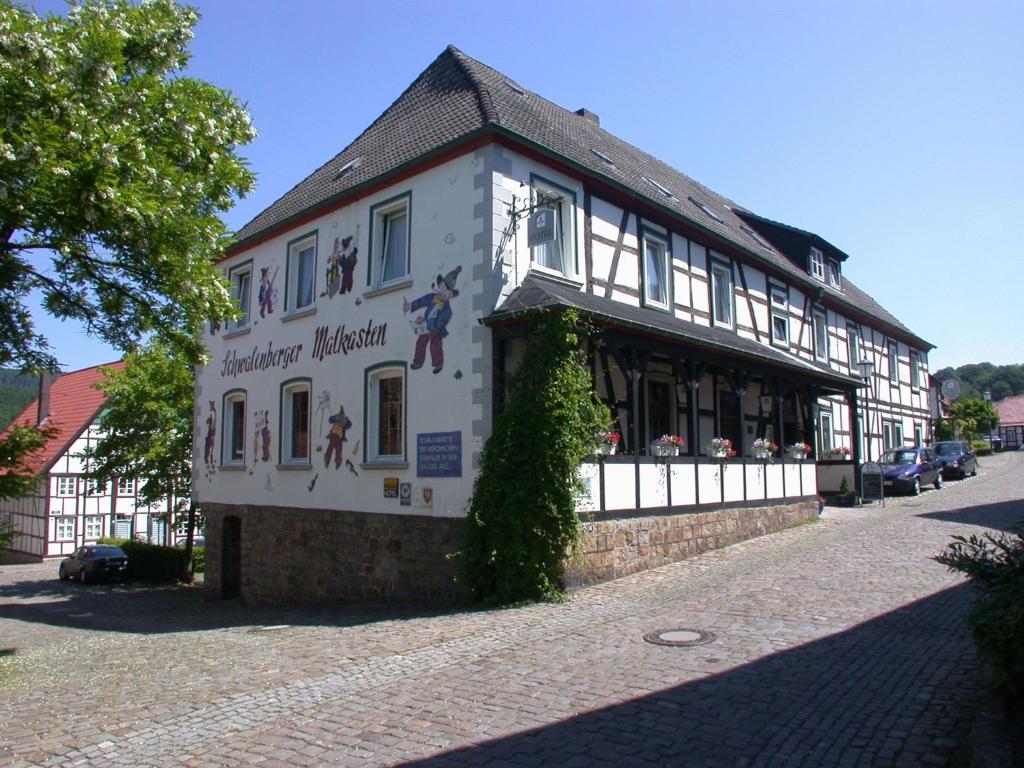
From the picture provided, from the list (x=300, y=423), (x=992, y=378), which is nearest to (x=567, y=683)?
(x=300, y=423)

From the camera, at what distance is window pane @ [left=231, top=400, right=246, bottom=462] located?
18.4 m

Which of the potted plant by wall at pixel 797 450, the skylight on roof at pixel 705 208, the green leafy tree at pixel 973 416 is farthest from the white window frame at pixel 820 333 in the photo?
the green leafy tree at pixel 973 416

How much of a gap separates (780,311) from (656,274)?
259 inches

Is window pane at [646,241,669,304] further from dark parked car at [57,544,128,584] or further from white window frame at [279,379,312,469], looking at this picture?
dark parked car at [57,544,128,584]

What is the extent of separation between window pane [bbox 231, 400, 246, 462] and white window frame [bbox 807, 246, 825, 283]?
56.4 feet

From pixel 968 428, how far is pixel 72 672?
4918 centimetres

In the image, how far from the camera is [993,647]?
489cm

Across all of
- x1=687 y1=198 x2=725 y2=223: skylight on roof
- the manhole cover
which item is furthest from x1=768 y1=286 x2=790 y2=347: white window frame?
the manhole cover

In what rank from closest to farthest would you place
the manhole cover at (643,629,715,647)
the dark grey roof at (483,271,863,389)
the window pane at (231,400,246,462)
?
the manhole cover at (643,629,715,647), the dark grey roof at (483,271,863,389), the window pane at (231,400,246,462)

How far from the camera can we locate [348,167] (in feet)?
54.0

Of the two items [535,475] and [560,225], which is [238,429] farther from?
[535,475]

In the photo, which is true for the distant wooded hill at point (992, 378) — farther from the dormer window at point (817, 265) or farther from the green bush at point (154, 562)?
the green bush at point (154, 562)

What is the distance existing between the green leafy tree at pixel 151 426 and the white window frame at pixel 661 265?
53.2 ft

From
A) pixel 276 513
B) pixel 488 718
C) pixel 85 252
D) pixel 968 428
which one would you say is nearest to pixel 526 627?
pixel 488 718
